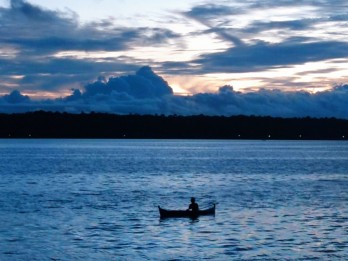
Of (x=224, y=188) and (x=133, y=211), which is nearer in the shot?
(x=133, y=211)

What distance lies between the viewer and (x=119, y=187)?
7919 centimetres

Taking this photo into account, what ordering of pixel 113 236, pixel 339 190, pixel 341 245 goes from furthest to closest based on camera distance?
pixel 339 190, pixel 113 236, pixel 341 245

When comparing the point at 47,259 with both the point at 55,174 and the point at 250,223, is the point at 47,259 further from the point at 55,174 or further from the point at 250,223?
the point at 55,174

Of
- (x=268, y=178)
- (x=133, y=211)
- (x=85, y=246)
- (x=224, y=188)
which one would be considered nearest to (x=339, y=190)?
(x=224, y=188)

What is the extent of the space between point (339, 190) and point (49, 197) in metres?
31.3

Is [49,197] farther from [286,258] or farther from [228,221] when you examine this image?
[286,258]

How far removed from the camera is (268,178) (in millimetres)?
96000

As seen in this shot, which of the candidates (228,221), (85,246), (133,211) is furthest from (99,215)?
(85,246)

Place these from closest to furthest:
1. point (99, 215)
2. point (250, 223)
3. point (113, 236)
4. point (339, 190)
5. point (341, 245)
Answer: point (341, 245)
point (113, 236)
point (250, 223)
point (99, 215)
point (339, 190)

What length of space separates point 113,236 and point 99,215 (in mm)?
10343

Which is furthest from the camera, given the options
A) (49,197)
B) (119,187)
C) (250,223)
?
(119,187)

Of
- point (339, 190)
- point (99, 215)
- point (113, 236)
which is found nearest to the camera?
point (113, 236)

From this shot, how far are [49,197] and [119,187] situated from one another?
46.5 ft

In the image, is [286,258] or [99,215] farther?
[99,215]
